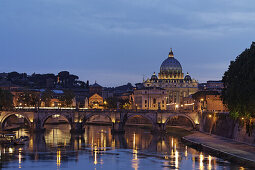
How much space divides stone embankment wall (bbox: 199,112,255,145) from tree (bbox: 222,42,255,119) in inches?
137

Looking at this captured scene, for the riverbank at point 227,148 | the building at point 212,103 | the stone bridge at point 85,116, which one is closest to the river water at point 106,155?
the riverbank at point 227,148

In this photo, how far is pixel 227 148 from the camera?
7188cm

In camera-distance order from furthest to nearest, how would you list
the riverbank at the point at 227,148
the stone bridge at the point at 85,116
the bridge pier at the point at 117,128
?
the stone bridge at the point at 85,116
the bridge pier at the point at 117,128
the riverbank at the point at 227,148

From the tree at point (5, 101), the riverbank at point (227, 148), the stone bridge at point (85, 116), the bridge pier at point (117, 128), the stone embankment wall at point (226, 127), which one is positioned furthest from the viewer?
the stone bridge at point (85, 116)

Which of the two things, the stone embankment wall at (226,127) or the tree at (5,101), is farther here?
the tree at (5,101)

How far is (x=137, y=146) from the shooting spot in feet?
288

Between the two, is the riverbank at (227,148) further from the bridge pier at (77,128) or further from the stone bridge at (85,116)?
the bridge pier at (77,128)

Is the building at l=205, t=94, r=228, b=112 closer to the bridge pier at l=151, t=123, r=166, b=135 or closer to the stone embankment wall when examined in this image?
the stone embankment wall

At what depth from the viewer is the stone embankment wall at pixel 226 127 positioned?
247 feet

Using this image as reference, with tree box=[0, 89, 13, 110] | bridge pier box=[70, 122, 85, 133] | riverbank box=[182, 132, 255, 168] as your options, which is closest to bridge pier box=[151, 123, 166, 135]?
bridge pier box=[70, 122, 85, 133]

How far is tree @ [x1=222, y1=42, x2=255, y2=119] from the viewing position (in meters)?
66.8

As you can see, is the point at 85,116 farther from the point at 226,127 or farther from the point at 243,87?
the point at 243,87

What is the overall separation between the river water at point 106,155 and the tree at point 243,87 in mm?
7516

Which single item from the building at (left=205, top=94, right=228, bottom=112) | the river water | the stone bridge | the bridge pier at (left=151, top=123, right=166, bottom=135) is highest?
the building at (left=205, top=94, right=228, bottom=112)
